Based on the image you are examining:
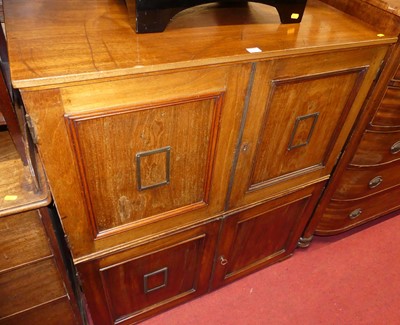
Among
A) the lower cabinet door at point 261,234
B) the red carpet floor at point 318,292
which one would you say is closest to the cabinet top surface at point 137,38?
the lower cabinet door at point 261,234

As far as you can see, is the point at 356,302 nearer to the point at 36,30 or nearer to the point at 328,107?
the point at 328,107

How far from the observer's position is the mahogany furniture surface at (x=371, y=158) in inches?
35.8

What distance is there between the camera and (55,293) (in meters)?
1.00

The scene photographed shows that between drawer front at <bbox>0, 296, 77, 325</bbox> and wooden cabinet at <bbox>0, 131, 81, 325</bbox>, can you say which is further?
drawer front at <bbox>0, 296, 77, 325</bbox>

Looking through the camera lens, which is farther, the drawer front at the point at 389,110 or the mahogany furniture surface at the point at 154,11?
the drawer front at the point at 389,110

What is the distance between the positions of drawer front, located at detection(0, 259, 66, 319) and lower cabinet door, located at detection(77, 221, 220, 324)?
0.30ft

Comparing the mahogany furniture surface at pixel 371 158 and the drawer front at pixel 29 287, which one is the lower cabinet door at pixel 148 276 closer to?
the drawer front at pixel 29 287

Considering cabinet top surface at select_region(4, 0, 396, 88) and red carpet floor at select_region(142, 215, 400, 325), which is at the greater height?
cabinet top surface at select_region(4, 0, 396, 88)

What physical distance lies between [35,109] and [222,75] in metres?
0.38

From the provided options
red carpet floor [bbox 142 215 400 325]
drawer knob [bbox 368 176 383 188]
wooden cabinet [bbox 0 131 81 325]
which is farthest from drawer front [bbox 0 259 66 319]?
drawer knob [bbox 368 176 383 188]

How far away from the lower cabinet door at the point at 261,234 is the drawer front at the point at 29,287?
1.85ft

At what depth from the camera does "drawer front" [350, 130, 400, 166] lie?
116cm

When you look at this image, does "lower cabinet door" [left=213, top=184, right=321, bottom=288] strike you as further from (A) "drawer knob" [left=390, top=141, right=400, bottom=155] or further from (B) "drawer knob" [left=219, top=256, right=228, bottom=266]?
(A) "drawer knob" [left=390, top=141, right=400, bottom=155]

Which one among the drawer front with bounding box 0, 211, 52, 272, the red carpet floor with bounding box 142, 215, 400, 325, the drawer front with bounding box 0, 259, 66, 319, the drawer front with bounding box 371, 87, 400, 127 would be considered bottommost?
the red carpet floor with bounding box 142, 215, 400, 325
